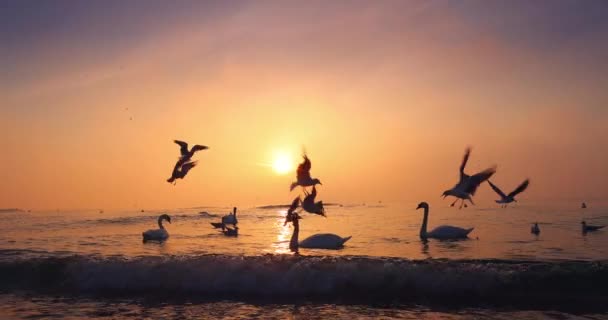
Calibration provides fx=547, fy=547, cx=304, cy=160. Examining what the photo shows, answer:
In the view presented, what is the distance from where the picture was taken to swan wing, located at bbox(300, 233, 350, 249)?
2686 cm

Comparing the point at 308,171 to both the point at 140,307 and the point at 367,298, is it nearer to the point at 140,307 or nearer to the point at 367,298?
the point at 367,298

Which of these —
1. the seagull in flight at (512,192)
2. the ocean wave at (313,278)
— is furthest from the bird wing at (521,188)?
the ocean wave at (313,278)

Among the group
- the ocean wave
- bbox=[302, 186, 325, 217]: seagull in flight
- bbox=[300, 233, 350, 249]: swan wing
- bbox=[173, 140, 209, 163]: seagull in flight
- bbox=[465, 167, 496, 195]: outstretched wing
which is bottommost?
the ocean wave

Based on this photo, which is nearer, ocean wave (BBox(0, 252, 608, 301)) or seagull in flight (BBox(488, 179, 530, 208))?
ocean wave (BBox(0, 252, 608, 301))

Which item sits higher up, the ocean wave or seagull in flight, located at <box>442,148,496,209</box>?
seagull in flight, located at <box>442,148,496,209</box>

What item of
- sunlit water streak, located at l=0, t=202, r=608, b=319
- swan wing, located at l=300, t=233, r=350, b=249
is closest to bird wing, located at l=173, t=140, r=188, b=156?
sunlit water streak, located at l=0, t=202, r=608, b=319

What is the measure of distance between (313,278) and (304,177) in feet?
11.4

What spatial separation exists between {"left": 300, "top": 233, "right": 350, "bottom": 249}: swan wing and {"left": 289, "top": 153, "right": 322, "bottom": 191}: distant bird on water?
8.76 meters

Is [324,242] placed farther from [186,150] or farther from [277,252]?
[186,150]

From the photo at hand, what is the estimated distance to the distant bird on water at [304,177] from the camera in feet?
60.6

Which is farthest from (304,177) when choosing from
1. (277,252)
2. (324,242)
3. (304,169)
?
(324,242)

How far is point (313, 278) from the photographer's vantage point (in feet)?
61.6

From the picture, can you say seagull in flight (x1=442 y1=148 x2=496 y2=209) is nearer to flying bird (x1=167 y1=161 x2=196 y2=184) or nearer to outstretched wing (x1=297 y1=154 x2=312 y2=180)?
outstretched wing (x1=297 y1=154 x2=312 y2=180)

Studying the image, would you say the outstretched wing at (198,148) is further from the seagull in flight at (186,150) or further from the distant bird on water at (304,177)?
the distant bird on water at (304,177)
